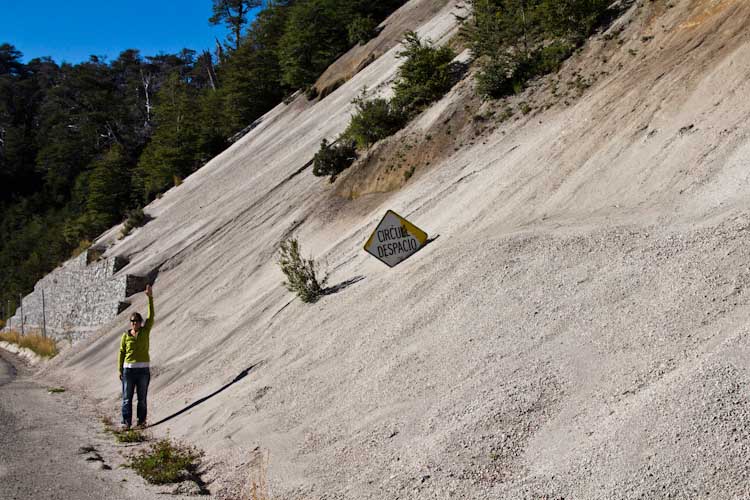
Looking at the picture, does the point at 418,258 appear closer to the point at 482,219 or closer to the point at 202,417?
the point at 482,219

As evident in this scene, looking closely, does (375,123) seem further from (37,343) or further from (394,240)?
(37,343)

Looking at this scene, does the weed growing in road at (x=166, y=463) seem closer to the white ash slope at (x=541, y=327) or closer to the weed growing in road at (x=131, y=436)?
the white ash slope at (x=541, y=327)

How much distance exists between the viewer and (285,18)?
166 ft

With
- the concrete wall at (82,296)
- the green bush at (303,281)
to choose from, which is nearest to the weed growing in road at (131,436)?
the green bush at (303,281)

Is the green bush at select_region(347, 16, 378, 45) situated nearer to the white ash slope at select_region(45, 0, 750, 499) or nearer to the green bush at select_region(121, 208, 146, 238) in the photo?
the green bush at select_region(121, 208, 146, 238)

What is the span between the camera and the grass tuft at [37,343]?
26359 millimetres

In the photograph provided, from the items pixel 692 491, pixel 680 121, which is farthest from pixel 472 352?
pixel 680 121

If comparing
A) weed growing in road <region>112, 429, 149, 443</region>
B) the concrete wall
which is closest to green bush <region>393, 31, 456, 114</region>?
the concrete wall

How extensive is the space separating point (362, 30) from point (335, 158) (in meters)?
16.5

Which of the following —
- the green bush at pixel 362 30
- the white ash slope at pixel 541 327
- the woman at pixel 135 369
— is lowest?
the white ash slope at pixel 541 327

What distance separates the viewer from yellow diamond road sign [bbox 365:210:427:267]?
11.2m

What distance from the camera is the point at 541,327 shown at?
7312 millimetres

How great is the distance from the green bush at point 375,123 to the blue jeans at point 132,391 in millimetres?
10753

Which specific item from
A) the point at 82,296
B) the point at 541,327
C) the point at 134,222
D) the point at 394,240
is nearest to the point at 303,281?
the point at 394,240
